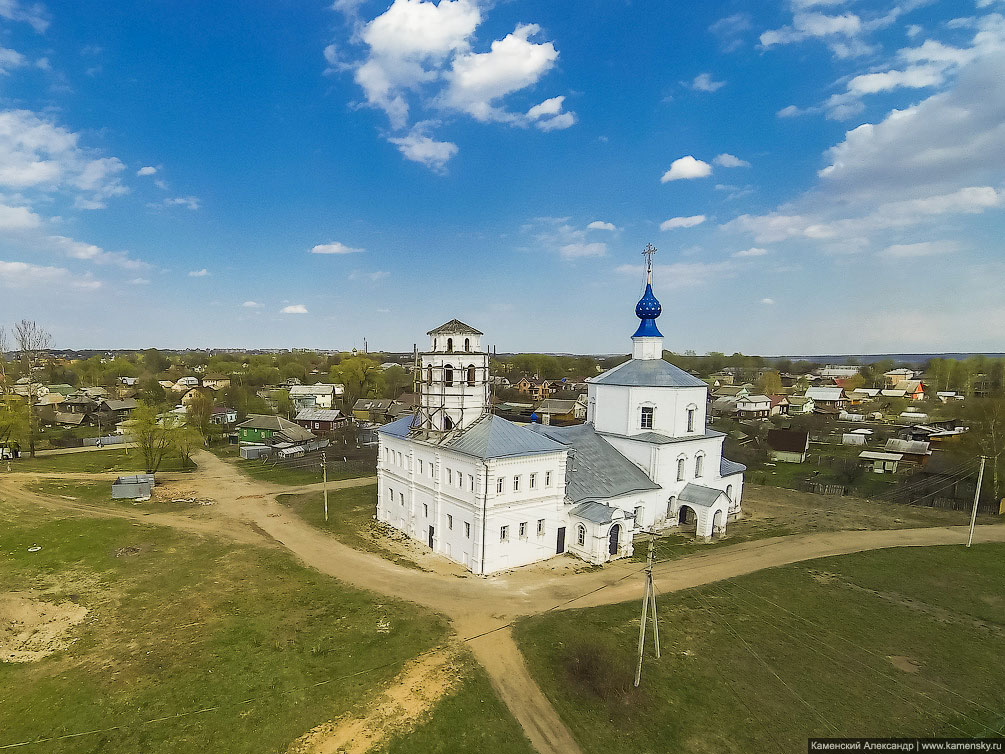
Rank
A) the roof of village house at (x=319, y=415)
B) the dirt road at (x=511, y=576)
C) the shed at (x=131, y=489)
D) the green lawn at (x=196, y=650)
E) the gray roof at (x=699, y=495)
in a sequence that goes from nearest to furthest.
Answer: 1. the green lawn at (x=196, y=650)
2. the dirt road at (x=511, y=576)
3. the gray roof at (x=699, y=495)
4. the shed at (x=131, y=489)
5. the roof of village house at (x=319, y=415)

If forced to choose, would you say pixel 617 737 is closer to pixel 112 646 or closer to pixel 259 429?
pixel 112 646

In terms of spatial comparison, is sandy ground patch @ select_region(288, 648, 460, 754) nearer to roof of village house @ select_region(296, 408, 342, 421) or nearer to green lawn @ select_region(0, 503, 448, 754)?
green lawn @ select_region(0, 503, 448, 754)

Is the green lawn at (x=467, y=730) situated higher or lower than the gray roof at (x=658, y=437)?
lower

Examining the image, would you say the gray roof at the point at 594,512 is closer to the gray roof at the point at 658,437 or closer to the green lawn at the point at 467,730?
the gray roof at the point at 658,437

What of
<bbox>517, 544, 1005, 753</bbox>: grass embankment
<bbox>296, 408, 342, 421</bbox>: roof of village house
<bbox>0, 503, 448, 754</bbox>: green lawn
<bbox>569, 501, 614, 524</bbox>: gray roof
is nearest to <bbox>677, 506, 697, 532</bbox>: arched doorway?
<bbox>517, 544, 1005, 753</bbox>: grass embankment

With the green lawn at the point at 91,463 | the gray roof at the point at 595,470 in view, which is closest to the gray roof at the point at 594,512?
the gray roof at the point at 595,470

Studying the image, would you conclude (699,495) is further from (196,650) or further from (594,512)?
(196,650)

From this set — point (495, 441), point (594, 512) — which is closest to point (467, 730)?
point (495, 441)
